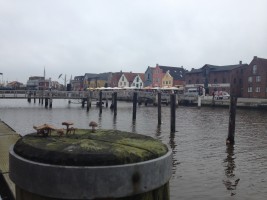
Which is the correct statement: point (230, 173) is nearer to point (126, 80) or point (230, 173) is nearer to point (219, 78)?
point (219, 78)

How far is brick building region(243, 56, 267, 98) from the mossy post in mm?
69114

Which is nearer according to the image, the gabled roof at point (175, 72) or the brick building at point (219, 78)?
the brick building at point (219, 78)

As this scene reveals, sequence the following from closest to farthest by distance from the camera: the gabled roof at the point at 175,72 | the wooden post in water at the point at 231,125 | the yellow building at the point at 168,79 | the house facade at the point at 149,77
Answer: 1. the wooden post in water at the point at 231,125
2. the yellow building at the point at 168,79
3. the gabled roof at the point at 175,72
4. the house facade at the point at 149,77

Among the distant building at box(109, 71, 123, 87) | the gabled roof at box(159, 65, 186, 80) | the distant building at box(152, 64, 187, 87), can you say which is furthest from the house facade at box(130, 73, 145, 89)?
the gabled roof at box(159, 65, 186, 80)

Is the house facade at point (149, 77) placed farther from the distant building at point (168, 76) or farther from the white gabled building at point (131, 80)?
the white gabled building at point (131, 80)

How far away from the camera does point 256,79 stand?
68750mm

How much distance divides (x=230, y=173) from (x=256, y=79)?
62.4 metres

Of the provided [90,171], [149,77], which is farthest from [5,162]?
[149,77]

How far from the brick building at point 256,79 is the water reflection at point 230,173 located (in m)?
56.0

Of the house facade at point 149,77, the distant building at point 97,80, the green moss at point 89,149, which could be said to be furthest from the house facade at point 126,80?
the green moss at point 89,149

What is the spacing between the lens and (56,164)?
Answer: 2.42 m

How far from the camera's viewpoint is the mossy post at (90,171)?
2326 millimetres

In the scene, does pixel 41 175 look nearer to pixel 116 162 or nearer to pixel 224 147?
pixel 116 162

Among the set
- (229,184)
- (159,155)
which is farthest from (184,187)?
(159,155)
